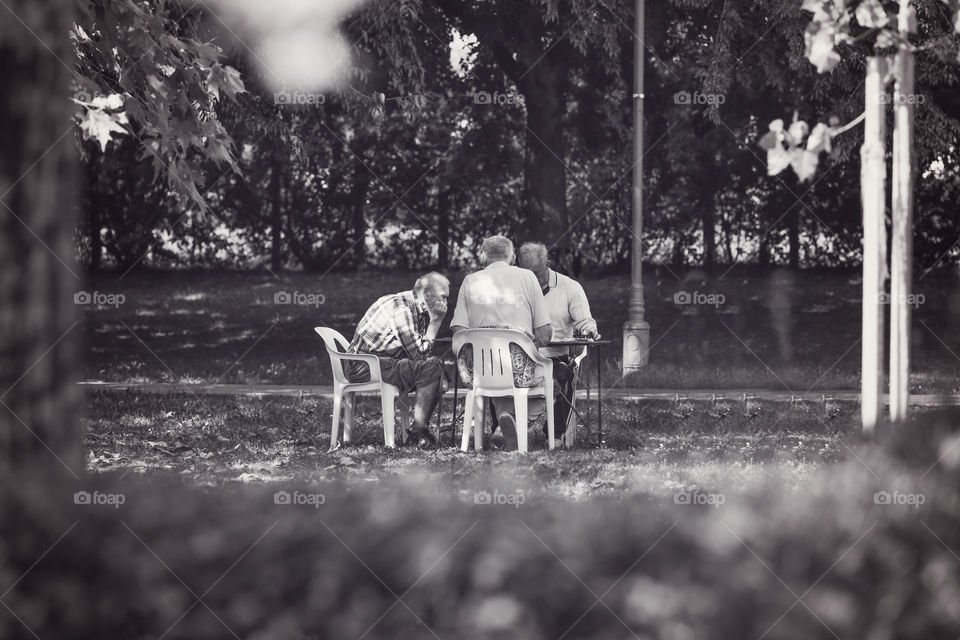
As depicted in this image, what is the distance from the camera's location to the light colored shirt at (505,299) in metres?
8.25

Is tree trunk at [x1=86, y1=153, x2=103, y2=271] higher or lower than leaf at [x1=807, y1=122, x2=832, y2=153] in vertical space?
higher

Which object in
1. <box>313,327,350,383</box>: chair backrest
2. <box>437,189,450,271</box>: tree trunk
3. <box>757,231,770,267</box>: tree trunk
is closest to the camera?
<box>313,327,350,383</box>: chair backrest

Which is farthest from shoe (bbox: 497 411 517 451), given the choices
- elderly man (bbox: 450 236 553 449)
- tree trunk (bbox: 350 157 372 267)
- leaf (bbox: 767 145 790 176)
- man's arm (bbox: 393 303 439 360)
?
tree trunk (bbox: 350 157 372 267)

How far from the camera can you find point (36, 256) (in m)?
2.73

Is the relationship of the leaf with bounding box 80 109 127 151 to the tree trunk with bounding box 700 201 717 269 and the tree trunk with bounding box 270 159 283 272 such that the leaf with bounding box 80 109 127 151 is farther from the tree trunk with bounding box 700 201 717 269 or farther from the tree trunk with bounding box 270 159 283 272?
the tree trunk with bounding box 270 159 283 272

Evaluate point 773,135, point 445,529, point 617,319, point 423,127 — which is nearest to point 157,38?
point 773,135

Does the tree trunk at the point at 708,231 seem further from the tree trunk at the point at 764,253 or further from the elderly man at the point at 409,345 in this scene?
the elderly man at the point at 409,345

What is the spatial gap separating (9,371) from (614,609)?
1433 mm

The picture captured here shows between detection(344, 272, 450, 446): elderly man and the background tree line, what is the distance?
1.88m

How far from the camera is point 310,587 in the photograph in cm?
256

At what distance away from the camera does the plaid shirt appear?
873 centimetres

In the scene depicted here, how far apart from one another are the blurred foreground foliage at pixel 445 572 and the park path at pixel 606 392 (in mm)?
8474

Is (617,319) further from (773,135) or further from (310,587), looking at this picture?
(310,587)

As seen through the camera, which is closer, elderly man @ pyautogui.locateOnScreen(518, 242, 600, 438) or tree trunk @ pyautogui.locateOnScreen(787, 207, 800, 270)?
elderly man @ pyautogui.locateOnScreen(518, 242, 600, 438)
